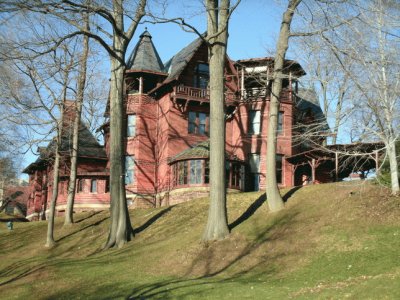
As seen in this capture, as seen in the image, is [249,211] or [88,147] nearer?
[249,211]

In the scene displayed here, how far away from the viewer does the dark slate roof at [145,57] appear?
37.1 metres

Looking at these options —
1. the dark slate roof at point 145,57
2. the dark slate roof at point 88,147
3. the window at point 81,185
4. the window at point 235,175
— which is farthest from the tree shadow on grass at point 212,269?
the dark slate roof at point 88,147

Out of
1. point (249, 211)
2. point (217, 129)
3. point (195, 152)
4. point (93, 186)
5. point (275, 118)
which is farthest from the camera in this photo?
point (93, 186)

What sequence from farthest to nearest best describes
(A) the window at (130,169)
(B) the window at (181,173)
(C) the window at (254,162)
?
1. (A) the window at (130,169)
2. (C) the window at (254,162)
3. (B) the window at (181,173)

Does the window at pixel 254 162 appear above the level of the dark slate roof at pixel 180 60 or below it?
below

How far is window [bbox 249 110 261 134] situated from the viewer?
36.3 meters

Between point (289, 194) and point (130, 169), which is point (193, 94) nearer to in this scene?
point (130, 169)

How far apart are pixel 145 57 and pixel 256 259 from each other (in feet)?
81.8

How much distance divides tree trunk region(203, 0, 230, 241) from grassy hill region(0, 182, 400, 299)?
70 cm

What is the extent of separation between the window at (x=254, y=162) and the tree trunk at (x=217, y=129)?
54.8ft

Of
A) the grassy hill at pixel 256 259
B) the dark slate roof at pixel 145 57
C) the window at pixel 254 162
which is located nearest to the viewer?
the grassy hill at pixel 256 259

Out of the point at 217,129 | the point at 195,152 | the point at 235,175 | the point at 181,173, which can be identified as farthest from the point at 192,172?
the point at 217,129

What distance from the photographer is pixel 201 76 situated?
1455 inches

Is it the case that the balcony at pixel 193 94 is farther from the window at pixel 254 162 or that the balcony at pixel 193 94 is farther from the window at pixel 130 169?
the window at pixel 130 169
